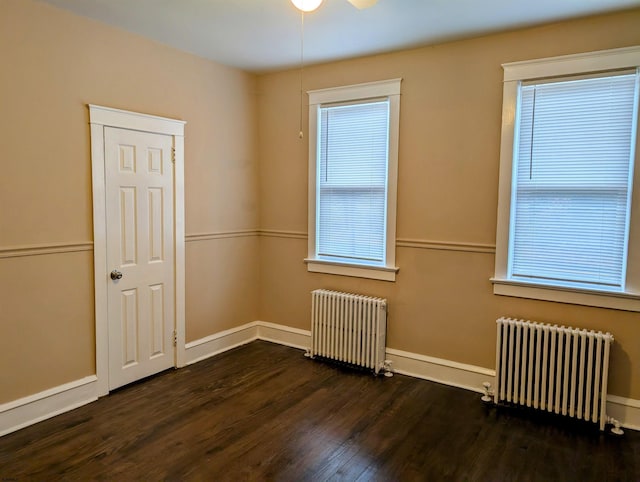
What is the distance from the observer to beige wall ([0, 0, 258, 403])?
2.69 m

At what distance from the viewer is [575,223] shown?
3.03 metres

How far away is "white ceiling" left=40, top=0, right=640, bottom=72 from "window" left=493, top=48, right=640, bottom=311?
396mm

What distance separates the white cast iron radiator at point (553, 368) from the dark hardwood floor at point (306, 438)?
13cm

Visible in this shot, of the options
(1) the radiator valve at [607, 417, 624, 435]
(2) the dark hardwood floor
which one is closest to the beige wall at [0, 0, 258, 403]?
(2) the dark hardwood floor

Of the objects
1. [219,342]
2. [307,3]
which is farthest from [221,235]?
[307,3]

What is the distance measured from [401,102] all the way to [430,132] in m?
0.38

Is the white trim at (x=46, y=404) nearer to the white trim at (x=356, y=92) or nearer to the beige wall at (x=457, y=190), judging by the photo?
the beige wall at (x=457, y=190)

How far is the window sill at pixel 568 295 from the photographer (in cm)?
287

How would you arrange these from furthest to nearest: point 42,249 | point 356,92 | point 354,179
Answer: point 354,179 < point 356,92 < point 42,249

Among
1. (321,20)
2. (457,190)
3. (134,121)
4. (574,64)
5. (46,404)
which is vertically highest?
(321,20)

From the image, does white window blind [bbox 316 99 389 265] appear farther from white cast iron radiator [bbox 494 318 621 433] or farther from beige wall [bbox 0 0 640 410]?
white cast iron radiator [bbox 494 318 621 433]

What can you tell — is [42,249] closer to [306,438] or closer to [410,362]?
[306,438]

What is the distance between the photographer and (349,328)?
3857mm

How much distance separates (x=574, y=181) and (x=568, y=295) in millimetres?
811
